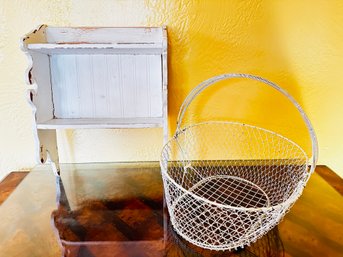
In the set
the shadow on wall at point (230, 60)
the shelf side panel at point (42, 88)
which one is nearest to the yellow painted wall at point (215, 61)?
the shadow on wall at point (230, 60)

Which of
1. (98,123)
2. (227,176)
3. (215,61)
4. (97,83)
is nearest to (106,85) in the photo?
(97,83)

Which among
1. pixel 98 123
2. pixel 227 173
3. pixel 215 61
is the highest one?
pixel 215 61

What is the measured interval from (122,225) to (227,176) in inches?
15.6

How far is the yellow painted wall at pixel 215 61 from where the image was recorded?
0.91 metres

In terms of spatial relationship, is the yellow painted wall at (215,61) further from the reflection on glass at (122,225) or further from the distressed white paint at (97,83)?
the reflection on glass at (122,225)

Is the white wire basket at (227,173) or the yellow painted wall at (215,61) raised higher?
the yellow painted wall at (215,61)

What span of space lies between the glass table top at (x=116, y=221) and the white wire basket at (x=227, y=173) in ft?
0.14

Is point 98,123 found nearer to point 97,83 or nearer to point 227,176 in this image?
point 97,83

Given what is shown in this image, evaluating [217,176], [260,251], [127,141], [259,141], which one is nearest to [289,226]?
[260,251]

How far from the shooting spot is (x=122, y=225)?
0.71m

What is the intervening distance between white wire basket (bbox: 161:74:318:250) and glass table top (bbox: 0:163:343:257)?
4 cm

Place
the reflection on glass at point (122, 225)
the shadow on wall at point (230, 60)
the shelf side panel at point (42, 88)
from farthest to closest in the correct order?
the shadow on wall at point (230, 60) < the shelf side panel at point (42, 88) < the reflection on glass at point (122, 225)

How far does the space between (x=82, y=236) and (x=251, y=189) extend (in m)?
0.52

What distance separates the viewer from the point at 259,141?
105 centimetres
